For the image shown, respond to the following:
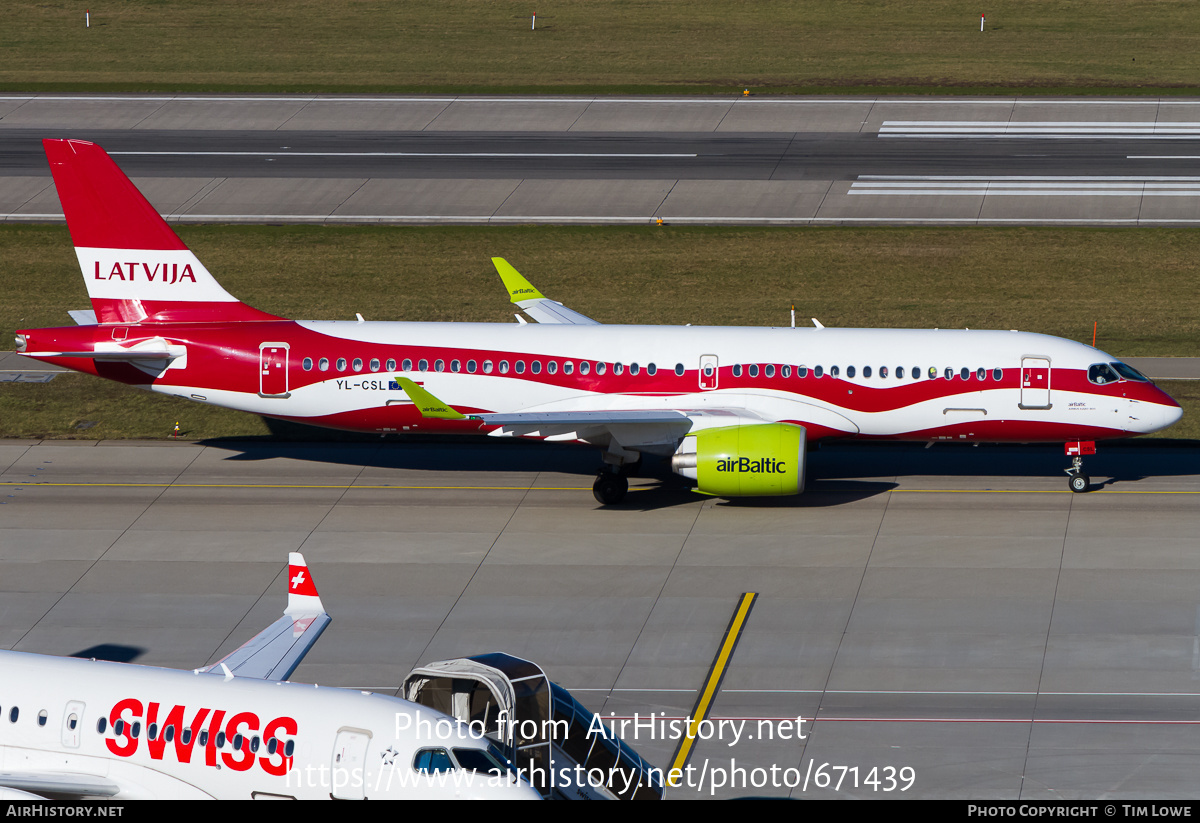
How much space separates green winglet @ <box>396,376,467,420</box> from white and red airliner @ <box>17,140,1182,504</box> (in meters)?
0.61

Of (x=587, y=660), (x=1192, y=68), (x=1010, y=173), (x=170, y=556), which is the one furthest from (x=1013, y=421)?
(x=1192, y=68)

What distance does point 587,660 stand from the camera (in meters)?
24.7

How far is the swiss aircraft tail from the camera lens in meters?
32.1

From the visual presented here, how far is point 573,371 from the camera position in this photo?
3197 centimetres

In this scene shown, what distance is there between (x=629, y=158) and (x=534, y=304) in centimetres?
2364

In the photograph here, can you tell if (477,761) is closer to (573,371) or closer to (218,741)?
(218,741)

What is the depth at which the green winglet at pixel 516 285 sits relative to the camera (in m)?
37.3

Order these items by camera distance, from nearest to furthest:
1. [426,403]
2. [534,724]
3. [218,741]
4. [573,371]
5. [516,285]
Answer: [218,741] → [534,724] → [426,403] → [573,371] → [516,285]

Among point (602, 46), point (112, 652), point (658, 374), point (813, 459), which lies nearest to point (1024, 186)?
point (813, 459)

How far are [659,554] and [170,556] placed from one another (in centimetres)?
999

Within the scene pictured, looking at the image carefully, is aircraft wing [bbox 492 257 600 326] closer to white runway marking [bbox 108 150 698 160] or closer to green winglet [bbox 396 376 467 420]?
green winglet [bbox 396 376 467 420]

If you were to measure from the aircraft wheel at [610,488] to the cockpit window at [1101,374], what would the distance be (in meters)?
10.5
